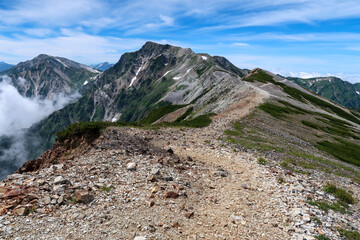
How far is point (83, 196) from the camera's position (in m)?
13.1

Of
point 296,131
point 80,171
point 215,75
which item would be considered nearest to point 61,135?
point 80,171

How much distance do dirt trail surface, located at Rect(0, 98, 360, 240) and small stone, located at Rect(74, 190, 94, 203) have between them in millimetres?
60

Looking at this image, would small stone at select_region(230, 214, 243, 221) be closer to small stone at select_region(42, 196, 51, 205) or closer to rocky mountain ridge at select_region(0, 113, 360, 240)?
rocky mountain ridge at select_region(0, 113, 360, 240)

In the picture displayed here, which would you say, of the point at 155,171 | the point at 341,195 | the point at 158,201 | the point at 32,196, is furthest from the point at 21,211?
the point at 341,195

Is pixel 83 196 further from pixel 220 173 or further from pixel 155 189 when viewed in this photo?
pixel 220 173

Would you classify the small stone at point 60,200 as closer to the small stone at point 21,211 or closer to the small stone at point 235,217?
the small stone at point 21,211

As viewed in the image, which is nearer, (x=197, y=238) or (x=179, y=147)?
(x=197, y=238)

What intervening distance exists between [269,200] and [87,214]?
494 inches

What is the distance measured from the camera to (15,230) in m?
10.4

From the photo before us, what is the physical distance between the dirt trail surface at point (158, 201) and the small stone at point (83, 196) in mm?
60

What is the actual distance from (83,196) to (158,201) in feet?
15.7

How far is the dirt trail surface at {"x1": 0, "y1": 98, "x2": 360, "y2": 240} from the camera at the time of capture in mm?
11438

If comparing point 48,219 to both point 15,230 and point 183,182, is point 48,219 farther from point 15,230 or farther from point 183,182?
point 183,182

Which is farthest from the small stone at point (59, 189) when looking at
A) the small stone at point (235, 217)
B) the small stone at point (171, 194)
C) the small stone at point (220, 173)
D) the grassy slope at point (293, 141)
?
the grassy slope at point (293, 141)
